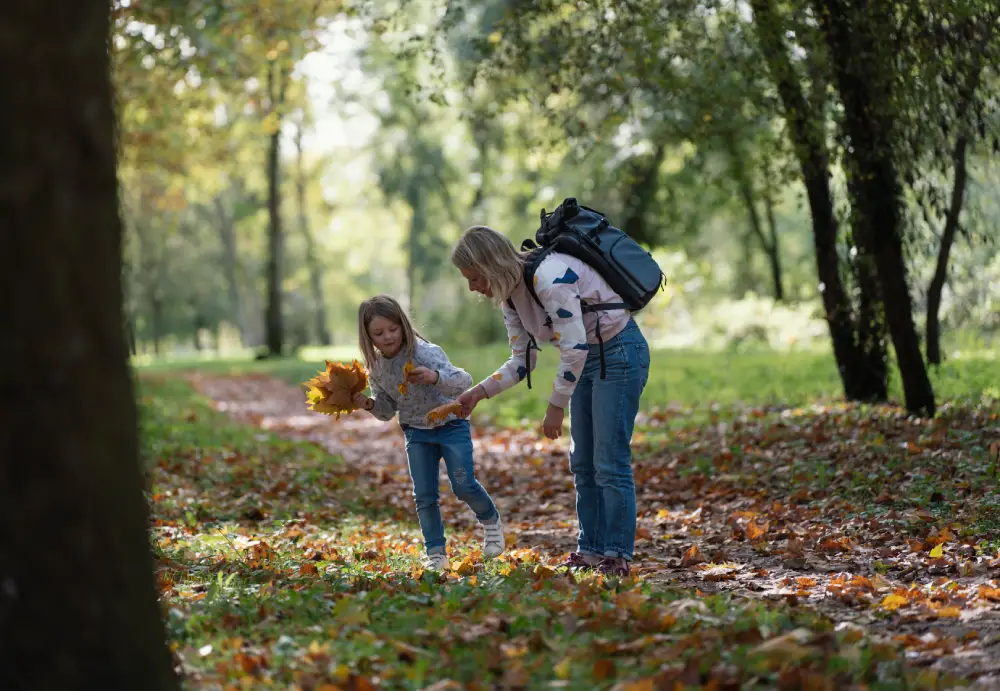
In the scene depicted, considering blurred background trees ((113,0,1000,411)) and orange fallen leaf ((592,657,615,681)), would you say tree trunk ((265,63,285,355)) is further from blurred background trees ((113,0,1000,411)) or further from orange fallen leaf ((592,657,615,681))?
orange fallen leaf ((592,657,615,681))

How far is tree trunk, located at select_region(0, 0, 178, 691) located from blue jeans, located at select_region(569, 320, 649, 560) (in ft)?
10.4

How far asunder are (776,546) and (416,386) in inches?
107

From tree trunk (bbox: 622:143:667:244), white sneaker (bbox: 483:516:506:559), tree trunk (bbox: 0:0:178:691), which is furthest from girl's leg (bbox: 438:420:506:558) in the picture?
tree trunk (bbox: 622:143:667:244)

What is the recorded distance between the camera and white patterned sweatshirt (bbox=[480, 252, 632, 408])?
5.40 m

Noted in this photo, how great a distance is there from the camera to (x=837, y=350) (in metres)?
12.7

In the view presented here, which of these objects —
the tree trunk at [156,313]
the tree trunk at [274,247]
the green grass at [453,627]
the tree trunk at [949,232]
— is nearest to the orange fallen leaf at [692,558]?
the green grass at [453,627]

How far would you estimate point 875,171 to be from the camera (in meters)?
10.2

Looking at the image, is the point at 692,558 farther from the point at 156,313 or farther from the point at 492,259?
the point at 156,313

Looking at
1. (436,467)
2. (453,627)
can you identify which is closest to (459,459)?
(436,467)

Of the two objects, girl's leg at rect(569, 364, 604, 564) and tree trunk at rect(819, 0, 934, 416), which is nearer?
girl's leg at rect(569, 364, 604, 564)

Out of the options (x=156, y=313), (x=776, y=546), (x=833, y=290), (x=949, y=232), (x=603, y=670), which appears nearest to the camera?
(x=603, y=670)

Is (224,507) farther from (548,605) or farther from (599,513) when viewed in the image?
(548,605)

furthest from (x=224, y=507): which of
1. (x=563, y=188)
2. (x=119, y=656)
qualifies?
(x=563, y=188)

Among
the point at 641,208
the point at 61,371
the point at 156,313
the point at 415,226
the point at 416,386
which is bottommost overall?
the point at 416,386
